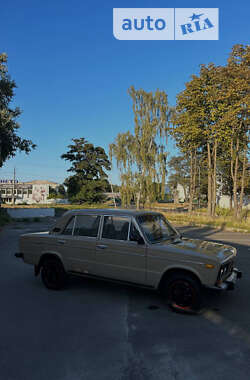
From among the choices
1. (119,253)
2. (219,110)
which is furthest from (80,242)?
(219,110)

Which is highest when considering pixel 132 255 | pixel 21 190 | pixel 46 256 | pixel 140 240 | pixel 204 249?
pixel 21 190

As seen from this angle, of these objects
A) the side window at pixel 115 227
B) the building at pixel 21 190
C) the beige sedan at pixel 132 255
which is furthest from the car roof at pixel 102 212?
the building at pixel 21 190

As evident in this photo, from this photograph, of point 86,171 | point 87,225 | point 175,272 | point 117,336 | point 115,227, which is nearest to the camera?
point 117,336

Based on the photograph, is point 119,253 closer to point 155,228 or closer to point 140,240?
point 140,240

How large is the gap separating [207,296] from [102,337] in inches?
100

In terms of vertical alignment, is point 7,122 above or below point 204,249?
above

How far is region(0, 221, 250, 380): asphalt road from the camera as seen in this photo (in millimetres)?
3025

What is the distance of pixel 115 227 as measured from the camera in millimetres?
5215

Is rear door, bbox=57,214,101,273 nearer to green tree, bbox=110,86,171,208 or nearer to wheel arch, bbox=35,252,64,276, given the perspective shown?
wheel arch, bbox=35,252,64,276

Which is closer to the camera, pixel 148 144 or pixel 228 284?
pixel 228 284

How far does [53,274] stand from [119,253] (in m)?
1.72

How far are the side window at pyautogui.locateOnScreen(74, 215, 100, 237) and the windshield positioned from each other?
923 millimetres

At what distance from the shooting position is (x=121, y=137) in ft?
128

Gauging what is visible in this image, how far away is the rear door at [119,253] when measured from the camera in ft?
15.8
